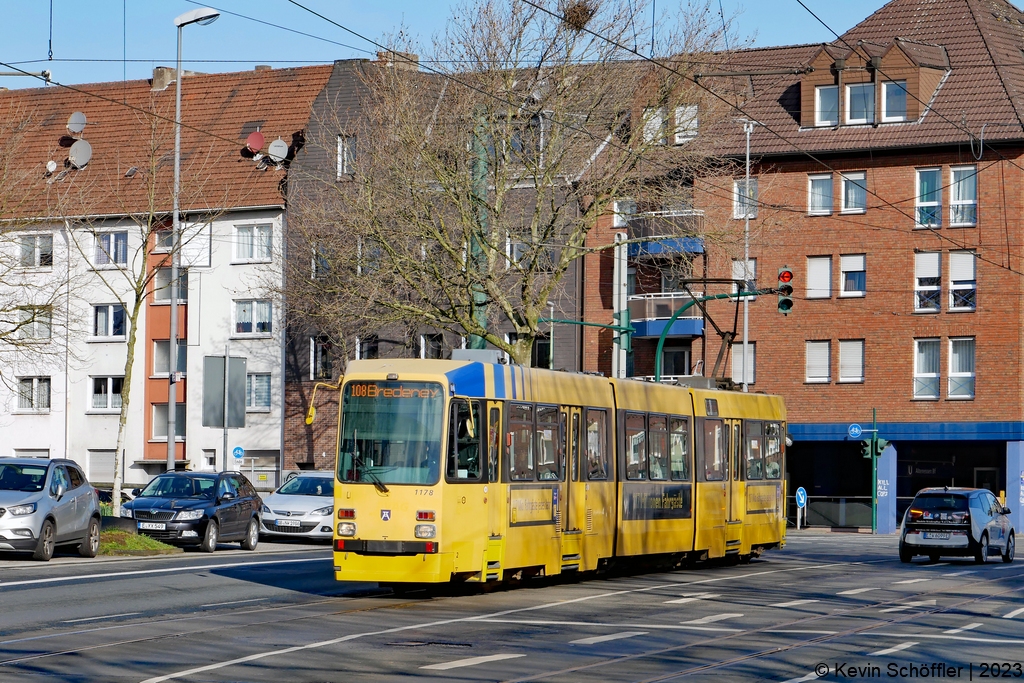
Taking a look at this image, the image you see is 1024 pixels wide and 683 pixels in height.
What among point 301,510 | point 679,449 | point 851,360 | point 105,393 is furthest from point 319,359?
point 679,449

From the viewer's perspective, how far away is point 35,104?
204ft

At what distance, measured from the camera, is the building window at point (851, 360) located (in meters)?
52.4

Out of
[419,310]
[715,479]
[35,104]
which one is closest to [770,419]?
[715,479]

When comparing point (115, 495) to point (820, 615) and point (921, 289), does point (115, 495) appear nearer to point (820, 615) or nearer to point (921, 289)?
point (820, 615)

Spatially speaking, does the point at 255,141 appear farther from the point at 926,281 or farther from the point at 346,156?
the point at 926,281

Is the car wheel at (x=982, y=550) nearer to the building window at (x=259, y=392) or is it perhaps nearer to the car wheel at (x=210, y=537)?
the car wheel at (x=210, y=537)

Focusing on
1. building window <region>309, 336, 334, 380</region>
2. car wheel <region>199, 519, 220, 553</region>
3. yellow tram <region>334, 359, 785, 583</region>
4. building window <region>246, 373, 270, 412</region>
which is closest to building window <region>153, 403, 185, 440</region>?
building window <region>246, 373, 270, 412</region>

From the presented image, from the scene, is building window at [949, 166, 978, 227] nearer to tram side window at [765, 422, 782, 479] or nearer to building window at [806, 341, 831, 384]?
building window at [806, 341, 831, 384]

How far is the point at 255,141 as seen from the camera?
56.9 m

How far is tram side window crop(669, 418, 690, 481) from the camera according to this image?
24.8 m

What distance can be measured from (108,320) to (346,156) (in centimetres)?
2523

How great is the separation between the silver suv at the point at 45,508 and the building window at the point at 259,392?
3133 cm

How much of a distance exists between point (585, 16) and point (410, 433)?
55.8 ft

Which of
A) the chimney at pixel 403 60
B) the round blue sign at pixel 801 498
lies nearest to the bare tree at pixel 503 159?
the chimney at pixel 403 60
